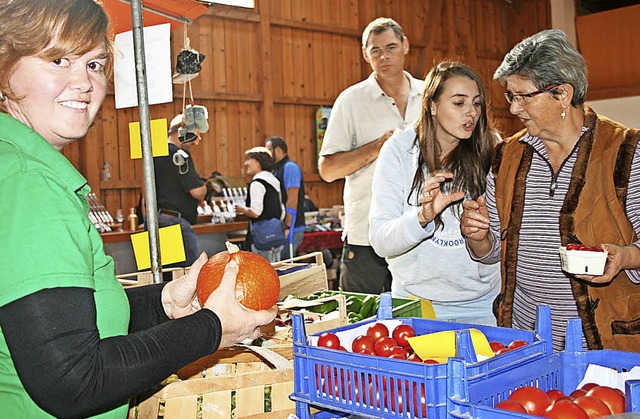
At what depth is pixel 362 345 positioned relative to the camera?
172 cm

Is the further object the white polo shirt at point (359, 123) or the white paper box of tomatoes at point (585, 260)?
the white polo shirt at point (359, 123)

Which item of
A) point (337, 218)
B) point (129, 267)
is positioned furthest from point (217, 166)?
point (129, 267)

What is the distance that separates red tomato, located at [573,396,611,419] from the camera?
1.26 meters

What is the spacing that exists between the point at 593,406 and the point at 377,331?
0.63 meters

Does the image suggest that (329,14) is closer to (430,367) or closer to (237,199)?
(237,199)

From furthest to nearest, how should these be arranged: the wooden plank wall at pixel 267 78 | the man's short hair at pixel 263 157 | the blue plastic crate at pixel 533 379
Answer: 1. the wooden plank wall at pixel 267 78
2. the man's short hair at pixel 263 157
3. the blue plastic crate at pixel 533 379

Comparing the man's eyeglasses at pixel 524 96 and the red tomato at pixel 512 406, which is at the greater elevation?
the man's eyeglasses at pixel 524 96

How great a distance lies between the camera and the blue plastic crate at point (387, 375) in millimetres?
1342

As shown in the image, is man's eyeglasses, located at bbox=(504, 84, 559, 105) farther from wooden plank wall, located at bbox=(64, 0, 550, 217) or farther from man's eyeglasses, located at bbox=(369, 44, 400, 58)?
wooden plank wall, located at bbox=(64, 0, 550, 217)

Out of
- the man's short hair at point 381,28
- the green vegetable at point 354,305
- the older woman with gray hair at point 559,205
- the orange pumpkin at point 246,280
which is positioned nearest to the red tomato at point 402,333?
the orange pumpkin at point 246,280

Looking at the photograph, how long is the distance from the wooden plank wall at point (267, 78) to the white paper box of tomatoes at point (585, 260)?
21.7 feet

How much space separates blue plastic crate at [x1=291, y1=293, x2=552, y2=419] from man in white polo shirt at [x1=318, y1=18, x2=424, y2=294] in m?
1.84

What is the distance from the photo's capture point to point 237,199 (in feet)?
28.5

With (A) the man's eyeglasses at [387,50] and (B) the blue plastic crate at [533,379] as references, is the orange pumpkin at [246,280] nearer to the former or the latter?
(B) the blue plastic crate at [533,379]
